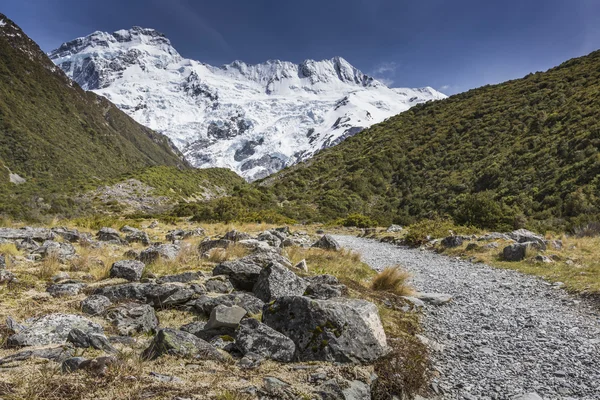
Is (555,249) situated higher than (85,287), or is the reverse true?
(85,287)

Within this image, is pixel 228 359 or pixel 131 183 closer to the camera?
pixel 228 359

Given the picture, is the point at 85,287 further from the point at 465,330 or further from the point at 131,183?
the point at 131,183

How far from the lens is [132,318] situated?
509cm

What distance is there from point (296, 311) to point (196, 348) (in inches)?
54.8

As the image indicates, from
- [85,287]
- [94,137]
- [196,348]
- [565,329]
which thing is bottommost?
[565,329]

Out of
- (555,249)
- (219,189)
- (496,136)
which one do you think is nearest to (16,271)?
(555,249)

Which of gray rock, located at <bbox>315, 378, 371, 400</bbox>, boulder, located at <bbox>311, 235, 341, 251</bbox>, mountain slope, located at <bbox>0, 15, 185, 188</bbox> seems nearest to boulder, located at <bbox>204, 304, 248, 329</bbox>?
gray rock, located at <bbox>315, 378, 371, 400</bbox>

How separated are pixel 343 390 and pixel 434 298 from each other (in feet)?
17.9

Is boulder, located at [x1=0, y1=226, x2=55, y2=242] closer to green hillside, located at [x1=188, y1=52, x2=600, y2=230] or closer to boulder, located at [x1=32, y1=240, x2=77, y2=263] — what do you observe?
boulder, located at [x1=32, y1=240, x2=77, y2=263]

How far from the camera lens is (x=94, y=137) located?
137750 mm

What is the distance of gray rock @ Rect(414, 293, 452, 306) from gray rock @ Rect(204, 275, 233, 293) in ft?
15.0

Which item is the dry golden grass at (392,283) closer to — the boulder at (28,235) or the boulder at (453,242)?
the boulder at (453,242)

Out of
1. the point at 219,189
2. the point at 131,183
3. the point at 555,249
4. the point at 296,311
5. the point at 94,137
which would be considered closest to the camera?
the point at 296,311

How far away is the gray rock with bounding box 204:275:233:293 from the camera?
6742mm
